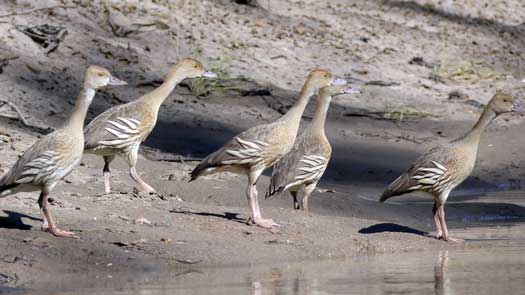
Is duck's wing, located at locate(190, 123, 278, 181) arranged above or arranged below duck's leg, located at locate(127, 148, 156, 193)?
above

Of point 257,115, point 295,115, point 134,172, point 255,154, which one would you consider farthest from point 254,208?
point 257,115

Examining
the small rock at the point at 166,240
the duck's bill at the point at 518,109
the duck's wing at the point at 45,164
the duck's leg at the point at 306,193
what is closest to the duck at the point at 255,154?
the duck's leg at the point at 306,193

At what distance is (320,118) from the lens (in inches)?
581

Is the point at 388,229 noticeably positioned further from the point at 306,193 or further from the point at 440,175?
the point at 306,193

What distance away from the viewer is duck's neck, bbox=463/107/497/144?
1352cm

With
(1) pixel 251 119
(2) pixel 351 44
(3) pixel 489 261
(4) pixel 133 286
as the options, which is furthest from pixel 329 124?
(4) pixel 133 286

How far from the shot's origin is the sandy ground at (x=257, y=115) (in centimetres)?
1194

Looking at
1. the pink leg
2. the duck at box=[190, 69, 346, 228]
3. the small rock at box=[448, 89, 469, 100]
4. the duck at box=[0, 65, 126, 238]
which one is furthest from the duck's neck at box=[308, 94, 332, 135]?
the small rock at box=[448, 89, 469, 100]

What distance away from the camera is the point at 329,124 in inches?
746

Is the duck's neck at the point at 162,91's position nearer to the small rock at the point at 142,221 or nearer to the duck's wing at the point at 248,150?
the duck's wing at the point at 248,150

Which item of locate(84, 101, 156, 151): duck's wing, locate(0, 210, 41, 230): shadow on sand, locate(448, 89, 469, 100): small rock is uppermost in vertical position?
locate(448, 89, 469, 100): small rock

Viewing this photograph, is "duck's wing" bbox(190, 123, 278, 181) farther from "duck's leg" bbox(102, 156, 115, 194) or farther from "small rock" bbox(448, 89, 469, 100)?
"small rock" bbox(448, 89, 469, 100)

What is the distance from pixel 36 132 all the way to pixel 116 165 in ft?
3.65

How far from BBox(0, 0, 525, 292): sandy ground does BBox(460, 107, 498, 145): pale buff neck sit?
96cm
